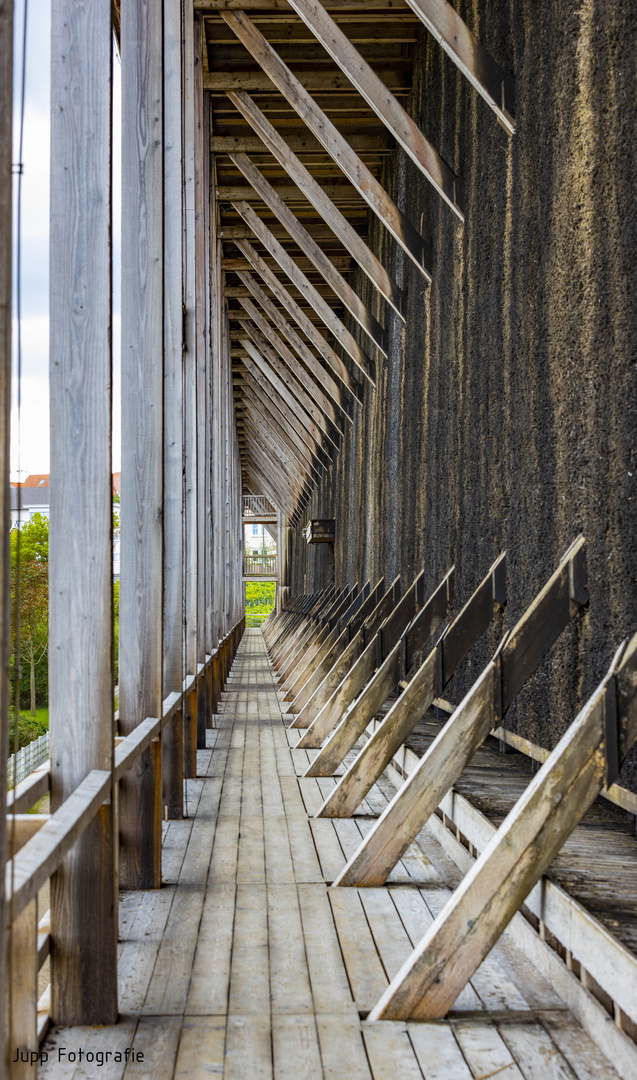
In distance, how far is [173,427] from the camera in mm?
4668

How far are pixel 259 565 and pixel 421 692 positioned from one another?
40981 millimetres

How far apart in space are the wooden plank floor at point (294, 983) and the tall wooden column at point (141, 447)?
297mm

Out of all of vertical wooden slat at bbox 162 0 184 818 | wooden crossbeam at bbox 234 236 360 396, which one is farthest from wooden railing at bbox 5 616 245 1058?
wooden crossbeam at bbox 234 236 360 396

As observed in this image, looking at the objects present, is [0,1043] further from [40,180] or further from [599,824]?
[599,824]

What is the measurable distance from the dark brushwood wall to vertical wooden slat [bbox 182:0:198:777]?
1353mm

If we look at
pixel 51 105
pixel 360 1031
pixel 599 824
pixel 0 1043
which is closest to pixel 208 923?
pixel 360 1031

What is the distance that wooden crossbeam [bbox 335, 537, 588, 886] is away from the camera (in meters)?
2.90

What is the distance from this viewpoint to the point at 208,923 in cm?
298

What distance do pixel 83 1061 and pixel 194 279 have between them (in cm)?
459

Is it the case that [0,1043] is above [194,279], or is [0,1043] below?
below

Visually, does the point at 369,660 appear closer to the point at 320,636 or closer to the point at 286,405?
the point at 320,636

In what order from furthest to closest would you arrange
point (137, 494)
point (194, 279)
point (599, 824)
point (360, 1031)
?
point (194, 279), point (137, 494), point (599, 824), point (360, 1031)

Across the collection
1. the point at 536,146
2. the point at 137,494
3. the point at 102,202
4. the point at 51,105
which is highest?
the point at 536,146

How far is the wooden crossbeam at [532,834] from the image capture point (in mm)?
2172
